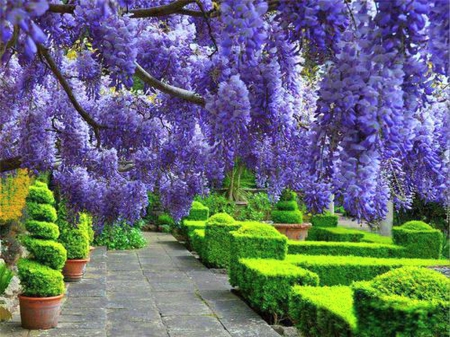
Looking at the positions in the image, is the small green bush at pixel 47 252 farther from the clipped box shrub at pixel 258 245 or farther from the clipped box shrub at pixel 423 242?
the clipped box shrub at pixel 423 242

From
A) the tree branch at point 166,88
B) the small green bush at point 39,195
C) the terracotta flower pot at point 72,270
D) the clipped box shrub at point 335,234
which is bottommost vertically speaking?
the terracotta flower pot at point 72,270

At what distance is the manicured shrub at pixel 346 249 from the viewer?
13539 mm

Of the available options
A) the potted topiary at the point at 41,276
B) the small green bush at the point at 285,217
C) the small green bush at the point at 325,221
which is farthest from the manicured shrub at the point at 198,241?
the potted topiary at the point at 41,276

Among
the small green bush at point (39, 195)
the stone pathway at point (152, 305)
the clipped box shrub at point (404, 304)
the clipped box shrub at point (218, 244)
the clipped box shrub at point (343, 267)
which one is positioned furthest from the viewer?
the clipped box shrub at point (218, 244)

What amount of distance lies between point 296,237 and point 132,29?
17008 millimetres

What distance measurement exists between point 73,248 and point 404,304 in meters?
7.17

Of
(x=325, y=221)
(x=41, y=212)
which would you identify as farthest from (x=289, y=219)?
(x=41, y=212)

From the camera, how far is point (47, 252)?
7918 mm

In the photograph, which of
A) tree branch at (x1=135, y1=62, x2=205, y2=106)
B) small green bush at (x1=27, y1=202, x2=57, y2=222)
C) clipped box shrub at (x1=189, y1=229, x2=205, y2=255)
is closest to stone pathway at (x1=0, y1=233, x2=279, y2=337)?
clipped box shrub at (x1=189, y1=229, x2=205, y2=255)

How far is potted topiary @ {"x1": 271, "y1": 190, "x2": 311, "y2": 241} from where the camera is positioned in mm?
20203

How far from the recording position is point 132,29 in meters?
3.84

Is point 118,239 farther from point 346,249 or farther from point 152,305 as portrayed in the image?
point 152,305

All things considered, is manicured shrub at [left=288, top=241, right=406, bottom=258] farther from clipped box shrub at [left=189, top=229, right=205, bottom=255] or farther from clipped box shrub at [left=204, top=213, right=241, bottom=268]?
clipped box shrub at [left=189, top=229, right=205, bottom=255]

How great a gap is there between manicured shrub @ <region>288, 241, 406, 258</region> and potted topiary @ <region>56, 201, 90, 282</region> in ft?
14.7
